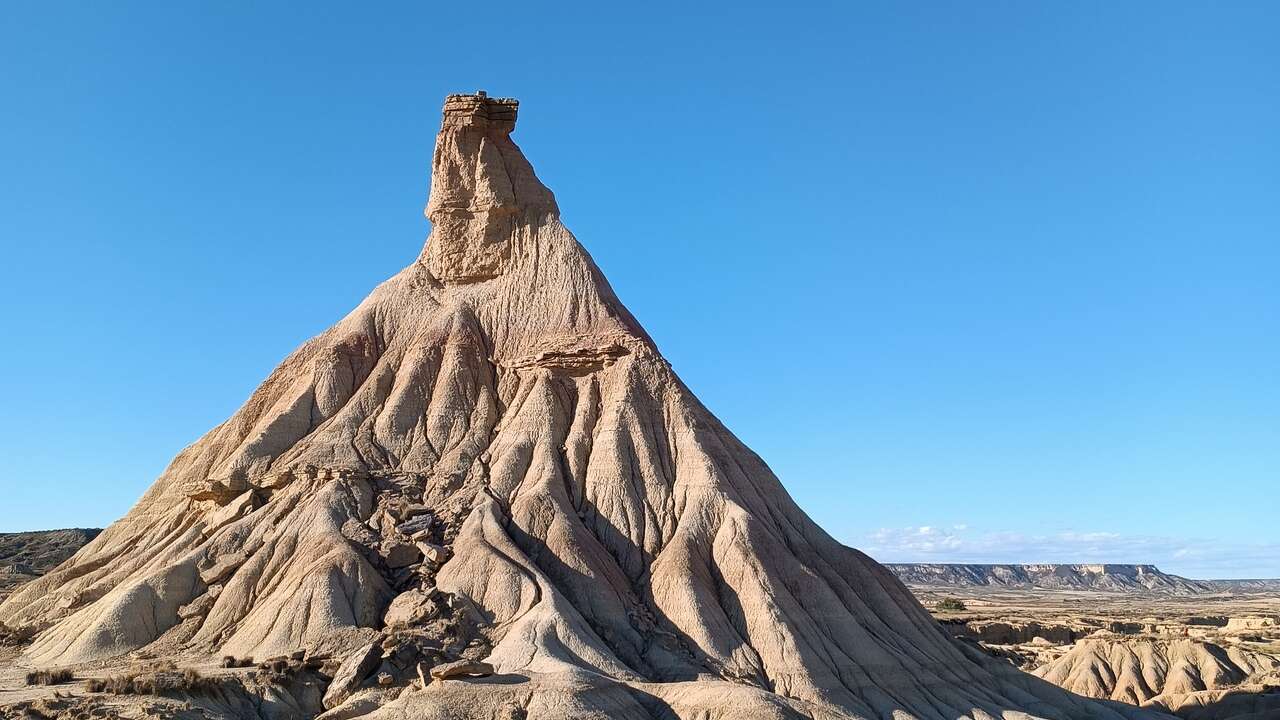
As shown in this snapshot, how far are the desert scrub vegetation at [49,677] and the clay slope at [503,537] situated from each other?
10.9 feet

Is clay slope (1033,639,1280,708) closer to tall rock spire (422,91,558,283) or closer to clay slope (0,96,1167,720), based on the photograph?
clay slope (0,96,1167,720)

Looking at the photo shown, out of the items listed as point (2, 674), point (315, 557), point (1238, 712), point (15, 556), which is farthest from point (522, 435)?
point (15, 556)

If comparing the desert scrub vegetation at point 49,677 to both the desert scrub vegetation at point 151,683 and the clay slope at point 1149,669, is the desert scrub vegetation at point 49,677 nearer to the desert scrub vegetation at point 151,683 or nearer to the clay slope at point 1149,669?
the desert scrub vegetation at point 151,683

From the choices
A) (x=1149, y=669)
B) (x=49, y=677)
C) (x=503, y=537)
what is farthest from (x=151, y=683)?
(x=1149, y=669)

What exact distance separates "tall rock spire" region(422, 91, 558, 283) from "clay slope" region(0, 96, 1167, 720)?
0.13 m

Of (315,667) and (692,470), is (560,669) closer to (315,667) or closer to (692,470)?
(315,667)

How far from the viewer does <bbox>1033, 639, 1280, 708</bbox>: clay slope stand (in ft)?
220

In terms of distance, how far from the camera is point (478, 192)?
64750mm

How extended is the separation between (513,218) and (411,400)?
1301cm

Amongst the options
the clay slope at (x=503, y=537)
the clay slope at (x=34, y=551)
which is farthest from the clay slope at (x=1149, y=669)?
the clay slope at (x=34, y=551)

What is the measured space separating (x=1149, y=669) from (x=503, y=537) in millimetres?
43503

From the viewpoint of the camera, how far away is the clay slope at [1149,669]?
67.2 m

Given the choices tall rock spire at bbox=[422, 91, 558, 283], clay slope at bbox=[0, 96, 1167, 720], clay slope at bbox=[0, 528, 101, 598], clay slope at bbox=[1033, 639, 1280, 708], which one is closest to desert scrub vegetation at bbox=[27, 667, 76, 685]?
clay slope at bbox=[0, 96, 1167, 720]

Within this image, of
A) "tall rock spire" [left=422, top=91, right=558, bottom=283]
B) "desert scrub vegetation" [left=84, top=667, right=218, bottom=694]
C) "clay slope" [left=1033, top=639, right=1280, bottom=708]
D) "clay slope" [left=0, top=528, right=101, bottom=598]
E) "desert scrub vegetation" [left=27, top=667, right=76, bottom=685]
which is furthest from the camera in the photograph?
"clay slope" [left=0, top=528, right=101, bottom=598]
